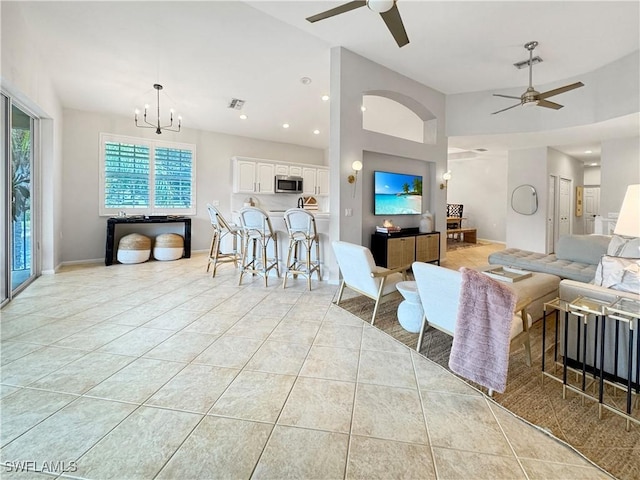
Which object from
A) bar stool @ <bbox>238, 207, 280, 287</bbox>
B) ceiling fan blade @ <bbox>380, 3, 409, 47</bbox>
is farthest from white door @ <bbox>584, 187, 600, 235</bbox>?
bar stool @ <bbox>238, 207, 280, 287</bbox>

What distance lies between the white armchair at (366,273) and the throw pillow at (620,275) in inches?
58.9

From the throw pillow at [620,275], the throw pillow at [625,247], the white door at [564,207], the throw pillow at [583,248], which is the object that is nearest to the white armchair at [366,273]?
the throw pillow at [620,275]

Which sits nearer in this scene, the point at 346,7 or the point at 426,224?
the point at 346,7

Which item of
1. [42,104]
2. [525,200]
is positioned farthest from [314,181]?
[42,104]

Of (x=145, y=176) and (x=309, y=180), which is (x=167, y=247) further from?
(x=309, y=180)

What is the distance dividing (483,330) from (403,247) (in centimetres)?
334

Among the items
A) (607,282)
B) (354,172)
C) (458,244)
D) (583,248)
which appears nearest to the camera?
(607,282)

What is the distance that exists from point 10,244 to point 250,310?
3.00 metres

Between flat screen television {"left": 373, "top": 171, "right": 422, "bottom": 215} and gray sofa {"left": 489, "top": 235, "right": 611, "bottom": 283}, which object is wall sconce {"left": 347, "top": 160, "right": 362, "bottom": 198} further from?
gray sofa {"left": 489, "top": 235, "right": 611, "bottom": 283}

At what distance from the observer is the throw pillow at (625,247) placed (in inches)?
111

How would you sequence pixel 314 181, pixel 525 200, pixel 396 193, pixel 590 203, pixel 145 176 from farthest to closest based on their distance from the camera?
pixel 590 203 < pixel 314 181 < pixel 525 200 < pixel 145 176 < pixel 396 193

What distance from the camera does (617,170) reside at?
240 inches

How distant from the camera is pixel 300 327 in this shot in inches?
112

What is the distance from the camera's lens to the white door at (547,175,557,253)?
718cm
